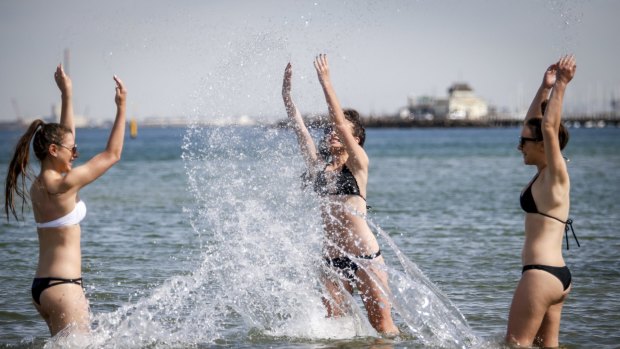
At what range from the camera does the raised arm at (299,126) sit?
7.61m

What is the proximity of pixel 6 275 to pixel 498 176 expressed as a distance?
97.3 ft

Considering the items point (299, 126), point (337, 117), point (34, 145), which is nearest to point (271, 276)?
point (299, 126)

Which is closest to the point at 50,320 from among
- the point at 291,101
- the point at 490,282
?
the point at 291,101

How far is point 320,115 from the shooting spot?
8961 mm

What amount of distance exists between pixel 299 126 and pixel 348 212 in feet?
3.52

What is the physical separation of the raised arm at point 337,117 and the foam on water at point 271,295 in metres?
0.71

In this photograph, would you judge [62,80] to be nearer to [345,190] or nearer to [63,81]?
[63,81]

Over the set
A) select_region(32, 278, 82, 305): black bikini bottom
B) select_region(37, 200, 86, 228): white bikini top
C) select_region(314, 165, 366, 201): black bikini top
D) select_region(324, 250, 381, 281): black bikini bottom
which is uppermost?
select_region(314, 165, 366, 201): black bikini top

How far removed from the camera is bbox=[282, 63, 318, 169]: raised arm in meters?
7.61

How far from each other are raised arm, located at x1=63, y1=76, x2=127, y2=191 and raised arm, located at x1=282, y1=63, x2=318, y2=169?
6.48ft

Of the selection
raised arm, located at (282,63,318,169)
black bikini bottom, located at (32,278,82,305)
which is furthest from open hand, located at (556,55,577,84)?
black bikini bottom, located at (32,278,82,305)

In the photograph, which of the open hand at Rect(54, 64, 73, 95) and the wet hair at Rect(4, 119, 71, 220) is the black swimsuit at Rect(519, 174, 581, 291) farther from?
the open hand at Rect(54, 64, 73, 95)

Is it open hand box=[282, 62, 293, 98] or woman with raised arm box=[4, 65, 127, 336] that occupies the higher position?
open hand box=[282, 62, 293, 98]

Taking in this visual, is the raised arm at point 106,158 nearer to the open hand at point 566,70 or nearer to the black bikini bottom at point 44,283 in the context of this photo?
the black bikini bottom at point 44,283
